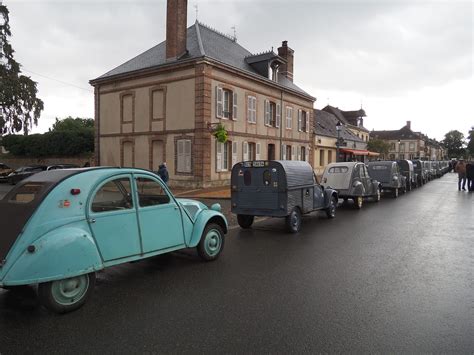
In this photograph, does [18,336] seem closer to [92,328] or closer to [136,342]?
[92,328]

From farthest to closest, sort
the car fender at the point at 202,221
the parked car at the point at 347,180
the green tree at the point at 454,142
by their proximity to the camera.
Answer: the green tree at the point at 454,142 → the parked car at the point at 347,180 → the car fender at the point at 202,221

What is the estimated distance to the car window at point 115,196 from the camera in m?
4.62

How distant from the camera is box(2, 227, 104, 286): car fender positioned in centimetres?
372

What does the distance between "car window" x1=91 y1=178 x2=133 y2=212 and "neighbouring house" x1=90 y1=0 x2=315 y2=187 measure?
1519 centimetres

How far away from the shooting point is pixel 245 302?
4336 millimetres

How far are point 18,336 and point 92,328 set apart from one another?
650 millimetres

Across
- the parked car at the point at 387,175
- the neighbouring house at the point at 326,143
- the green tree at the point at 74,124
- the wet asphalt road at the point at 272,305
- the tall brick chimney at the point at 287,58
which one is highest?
the tall brick chimney at the point at 287,58

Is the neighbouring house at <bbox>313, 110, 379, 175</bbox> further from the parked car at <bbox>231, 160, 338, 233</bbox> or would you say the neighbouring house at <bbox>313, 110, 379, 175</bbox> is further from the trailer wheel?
the trailer wheel

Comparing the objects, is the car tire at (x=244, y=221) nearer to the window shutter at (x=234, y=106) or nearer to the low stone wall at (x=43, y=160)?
the window shutter at (x=234, y=106)

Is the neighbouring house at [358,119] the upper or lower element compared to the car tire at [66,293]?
upper

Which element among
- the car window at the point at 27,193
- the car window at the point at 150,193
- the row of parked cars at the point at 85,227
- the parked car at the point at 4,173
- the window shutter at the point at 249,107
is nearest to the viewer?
the row of parked cars at the point at 85,227

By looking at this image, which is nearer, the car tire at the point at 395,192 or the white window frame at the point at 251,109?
the car tire at the point at 395,192

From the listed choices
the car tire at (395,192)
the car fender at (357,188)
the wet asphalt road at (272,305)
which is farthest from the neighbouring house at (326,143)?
the wet asphalt road at (272,305)

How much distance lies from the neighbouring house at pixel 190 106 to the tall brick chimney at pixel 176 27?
5 cm
